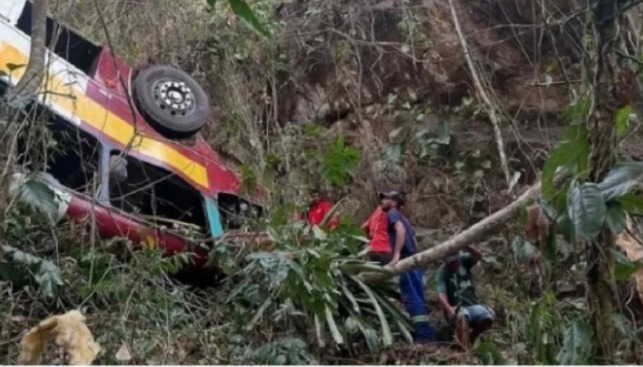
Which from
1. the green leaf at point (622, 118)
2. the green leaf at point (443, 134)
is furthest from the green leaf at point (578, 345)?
the green leaf at point (443, 134)

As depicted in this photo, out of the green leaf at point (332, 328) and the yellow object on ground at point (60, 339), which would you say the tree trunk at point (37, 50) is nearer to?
the yellow object on ground at point (60, 339)

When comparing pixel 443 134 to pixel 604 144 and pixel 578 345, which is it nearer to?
pixel 604 144

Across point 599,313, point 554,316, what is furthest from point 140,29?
point 599,313

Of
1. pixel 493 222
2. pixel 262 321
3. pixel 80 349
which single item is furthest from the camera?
pixel 262 321

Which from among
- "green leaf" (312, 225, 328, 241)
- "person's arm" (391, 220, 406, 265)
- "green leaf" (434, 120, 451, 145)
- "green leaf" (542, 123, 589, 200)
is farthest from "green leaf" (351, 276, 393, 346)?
"green leaf" (434, 120, 451, 145)

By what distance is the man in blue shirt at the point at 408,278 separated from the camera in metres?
5.26

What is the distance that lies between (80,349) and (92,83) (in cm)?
270

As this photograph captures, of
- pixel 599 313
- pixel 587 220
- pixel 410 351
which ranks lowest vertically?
pixel 410 351

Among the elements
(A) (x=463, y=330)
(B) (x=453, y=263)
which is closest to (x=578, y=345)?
(A) (x=463, y=330)

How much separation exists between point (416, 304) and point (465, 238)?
1026mm

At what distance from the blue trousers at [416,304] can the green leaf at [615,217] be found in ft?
9.42

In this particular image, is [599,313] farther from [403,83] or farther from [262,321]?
[403,83]

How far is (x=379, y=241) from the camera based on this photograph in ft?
18.5

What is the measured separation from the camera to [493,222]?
13.7ft
